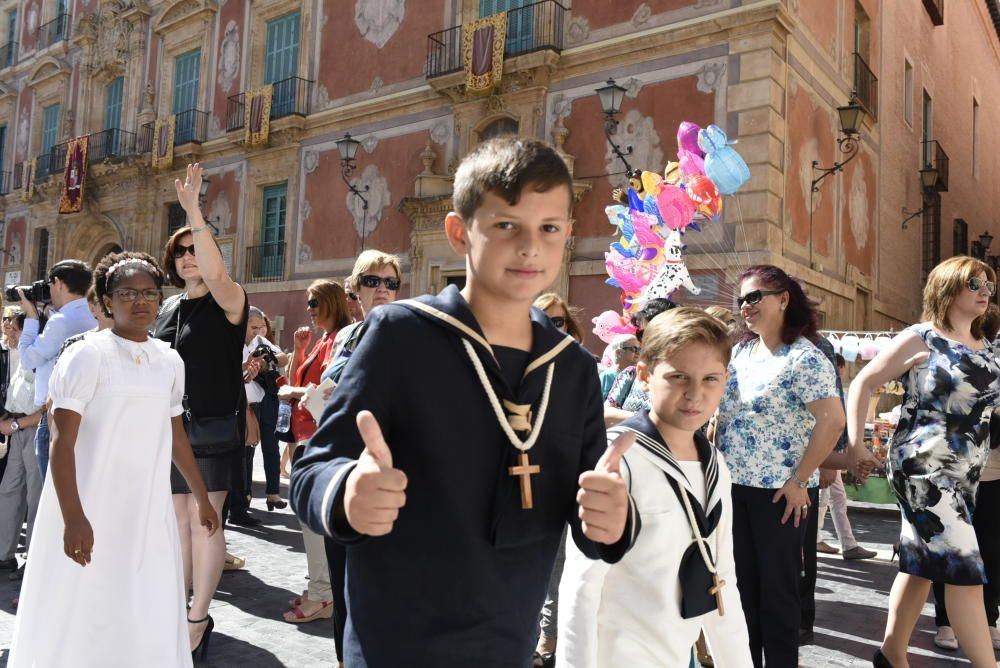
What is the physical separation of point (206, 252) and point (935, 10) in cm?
2192

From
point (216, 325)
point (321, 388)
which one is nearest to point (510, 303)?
point (321, 388)

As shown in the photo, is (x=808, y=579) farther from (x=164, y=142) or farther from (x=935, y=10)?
(x=164, y=142)

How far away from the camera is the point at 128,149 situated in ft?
74.3

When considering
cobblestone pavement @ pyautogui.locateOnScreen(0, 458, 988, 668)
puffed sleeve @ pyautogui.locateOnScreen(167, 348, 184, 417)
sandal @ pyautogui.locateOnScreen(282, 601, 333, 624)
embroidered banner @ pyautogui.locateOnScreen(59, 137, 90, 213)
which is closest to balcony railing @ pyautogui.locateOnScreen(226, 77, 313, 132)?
embroidered banner @ pyautogui.locateOnScreen(59, 137, 90, 213)

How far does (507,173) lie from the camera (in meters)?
1.50

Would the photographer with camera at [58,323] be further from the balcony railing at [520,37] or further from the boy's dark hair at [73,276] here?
the balcony railing at [520,37]

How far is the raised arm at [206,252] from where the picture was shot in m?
3.16

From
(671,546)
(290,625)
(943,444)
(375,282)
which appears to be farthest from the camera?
(290,625)

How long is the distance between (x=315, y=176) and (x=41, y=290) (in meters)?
12.3

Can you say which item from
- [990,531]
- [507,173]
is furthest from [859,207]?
[507,173]

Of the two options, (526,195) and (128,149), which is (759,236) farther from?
(128,149)

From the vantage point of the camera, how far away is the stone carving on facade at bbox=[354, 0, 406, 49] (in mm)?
16266

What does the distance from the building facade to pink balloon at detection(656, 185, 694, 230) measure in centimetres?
494

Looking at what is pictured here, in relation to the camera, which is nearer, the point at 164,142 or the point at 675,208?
the point at 675,208
